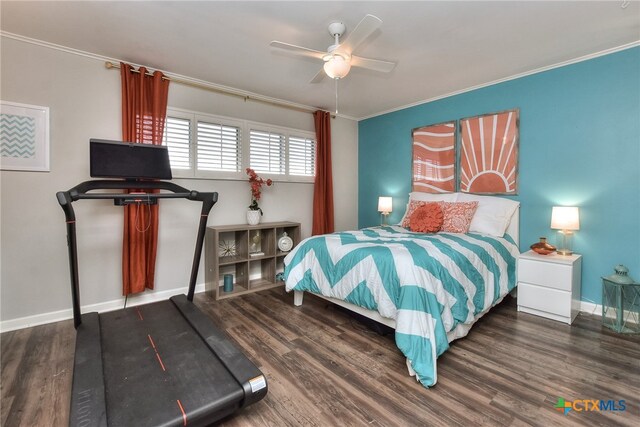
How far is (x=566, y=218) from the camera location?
278 centimetres

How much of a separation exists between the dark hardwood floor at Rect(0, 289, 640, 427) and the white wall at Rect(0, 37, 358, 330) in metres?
0.38

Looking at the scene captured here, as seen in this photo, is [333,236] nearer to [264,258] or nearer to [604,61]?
[264,258]

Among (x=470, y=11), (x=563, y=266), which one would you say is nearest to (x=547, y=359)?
(x=563, y=266)

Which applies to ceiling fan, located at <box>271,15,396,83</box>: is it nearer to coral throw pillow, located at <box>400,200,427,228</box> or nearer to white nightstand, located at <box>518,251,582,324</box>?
coral throw pillow, located at <box>400,200,427,228</box>

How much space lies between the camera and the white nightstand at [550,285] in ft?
8.55

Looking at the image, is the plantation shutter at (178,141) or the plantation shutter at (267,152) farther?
the plantation shutter at (267,152)

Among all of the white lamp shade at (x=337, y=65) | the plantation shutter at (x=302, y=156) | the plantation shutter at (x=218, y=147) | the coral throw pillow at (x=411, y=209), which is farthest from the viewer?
the plantation shutter at (x=302, y=156)

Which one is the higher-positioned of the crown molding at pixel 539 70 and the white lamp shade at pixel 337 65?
the crown molding at pixel 539 70

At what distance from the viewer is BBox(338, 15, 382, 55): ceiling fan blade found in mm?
1795

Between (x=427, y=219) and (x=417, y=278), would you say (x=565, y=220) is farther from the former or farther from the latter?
(x=417, y=278)

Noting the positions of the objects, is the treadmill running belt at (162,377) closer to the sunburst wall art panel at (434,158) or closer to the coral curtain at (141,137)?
the coral curtain at (141,137)

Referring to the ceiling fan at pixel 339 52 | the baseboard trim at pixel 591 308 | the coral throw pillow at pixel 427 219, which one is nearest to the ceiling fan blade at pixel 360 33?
the ceiling fan at pixel 339 52

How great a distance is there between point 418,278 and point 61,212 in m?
3.16

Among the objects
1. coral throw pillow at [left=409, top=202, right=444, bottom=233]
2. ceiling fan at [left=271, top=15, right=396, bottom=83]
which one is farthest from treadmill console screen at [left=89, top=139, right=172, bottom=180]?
coral throw pillow at [left=409, top=202, right=444, bottom=233]
